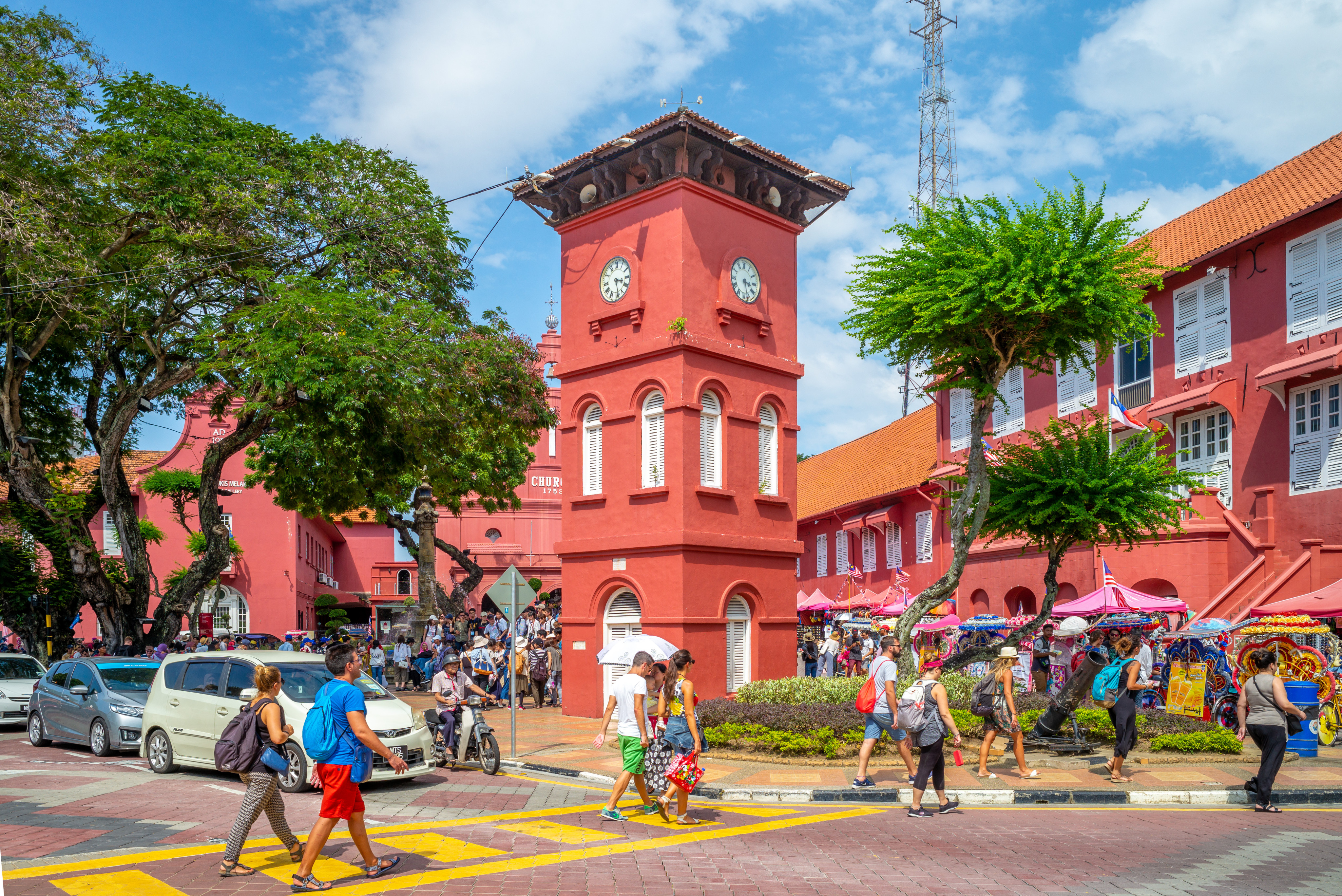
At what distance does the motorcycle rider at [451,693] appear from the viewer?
14.3 meters

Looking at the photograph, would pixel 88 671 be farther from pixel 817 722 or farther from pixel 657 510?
pixel 817 722

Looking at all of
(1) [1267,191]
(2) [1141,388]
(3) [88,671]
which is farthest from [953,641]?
(3) [88,671]

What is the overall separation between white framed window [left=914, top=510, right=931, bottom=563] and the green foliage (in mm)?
20363

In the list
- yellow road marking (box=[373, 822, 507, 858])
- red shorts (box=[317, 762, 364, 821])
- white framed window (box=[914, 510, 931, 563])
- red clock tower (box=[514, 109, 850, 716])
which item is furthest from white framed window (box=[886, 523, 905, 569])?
red shorts (box=[317, 762, 364, 821])

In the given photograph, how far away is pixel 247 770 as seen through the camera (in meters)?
8.13

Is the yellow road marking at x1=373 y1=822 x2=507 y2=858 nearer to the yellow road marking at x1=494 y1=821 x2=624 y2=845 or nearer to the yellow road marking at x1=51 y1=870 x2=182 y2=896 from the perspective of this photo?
the yellow road marking at x1=494 y1=821 x2=624 y2=845

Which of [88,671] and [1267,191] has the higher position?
[1267,191]

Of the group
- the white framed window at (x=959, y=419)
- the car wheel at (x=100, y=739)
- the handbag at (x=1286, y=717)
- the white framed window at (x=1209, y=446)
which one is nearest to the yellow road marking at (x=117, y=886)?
the car wheel at (x=100, y=739)

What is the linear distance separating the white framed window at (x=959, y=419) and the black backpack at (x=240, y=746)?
27332 millimetres

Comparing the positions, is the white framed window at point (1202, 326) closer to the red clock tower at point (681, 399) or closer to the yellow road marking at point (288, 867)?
the red clock tower at point (681, 399)

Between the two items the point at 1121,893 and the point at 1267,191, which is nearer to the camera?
the point at 1121,893

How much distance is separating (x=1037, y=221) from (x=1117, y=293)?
161 centimetres

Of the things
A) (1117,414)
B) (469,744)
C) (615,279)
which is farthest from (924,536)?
(469,744)

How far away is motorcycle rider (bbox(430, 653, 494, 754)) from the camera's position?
14344 millimetres
